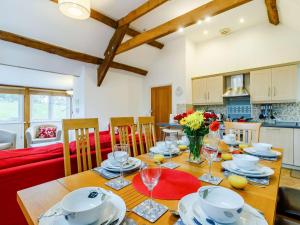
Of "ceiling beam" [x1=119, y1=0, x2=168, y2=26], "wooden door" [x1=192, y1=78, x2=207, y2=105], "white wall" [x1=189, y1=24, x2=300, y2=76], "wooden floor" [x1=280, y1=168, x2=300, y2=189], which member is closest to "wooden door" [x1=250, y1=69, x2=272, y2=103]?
"white wall" [x1=189, y1=24, x2=300, y2=76]

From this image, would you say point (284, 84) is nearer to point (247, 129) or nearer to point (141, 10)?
point (247, 129)

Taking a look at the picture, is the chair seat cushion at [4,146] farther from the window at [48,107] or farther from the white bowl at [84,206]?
the white bowl at [84,206]

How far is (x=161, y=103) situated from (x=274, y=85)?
2.99 m

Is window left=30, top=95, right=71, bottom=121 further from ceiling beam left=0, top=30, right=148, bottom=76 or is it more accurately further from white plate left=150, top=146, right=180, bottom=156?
white plate left=150, top=146, right=180, bottom=156

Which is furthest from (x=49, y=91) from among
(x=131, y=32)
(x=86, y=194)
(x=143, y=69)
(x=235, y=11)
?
(x=86, y=194)

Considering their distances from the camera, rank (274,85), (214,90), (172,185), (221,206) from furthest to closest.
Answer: (214,90), (274,85), (172,185), (221,206)

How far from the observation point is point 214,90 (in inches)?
176

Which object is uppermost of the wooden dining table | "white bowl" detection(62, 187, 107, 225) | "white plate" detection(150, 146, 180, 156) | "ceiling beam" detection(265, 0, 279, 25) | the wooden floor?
"ceiling beam" detection(265, 0, 279, 25)

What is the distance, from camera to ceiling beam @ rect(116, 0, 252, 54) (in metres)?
2.61

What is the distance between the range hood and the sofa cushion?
5448 millimetres

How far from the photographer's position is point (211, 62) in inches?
188

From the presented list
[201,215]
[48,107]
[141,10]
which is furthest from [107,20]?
[48,107]

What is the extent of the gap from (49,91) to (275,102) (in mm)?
7444

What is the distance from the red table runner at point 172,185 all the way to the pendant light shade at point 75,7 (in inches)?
84.7
